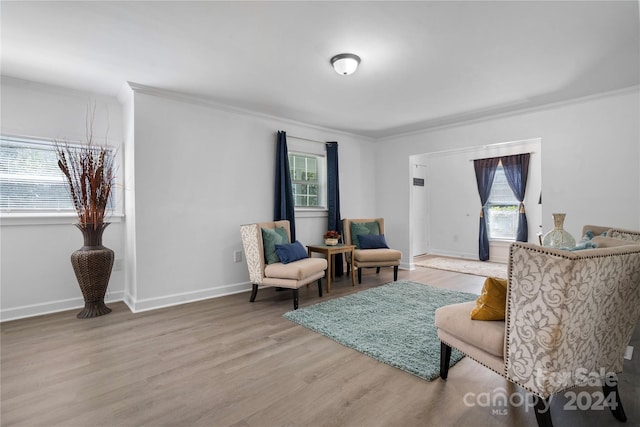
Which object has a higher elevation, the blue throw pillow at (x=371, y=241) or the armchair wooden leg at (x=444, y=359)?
the blue throw pillow at (x=371, y=241)

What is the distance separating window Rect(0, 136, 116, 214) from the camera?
3217 mm

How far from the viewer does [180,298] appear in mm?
3695

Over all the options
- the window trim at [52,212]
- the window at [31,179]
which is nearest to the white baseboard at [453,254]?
the window trim at [52,212]

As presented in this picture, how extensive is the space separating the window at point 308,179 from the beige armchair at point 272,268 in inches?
49.0

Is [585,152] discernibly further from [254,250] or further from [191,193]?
[191,193]

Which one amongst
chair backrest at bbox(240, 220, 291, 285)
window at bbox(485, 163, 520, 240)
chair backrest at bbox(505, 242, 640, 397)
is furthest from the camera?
window at bbox(485, 163, 520, 240)

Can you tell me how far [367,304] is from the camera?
3.61 metres

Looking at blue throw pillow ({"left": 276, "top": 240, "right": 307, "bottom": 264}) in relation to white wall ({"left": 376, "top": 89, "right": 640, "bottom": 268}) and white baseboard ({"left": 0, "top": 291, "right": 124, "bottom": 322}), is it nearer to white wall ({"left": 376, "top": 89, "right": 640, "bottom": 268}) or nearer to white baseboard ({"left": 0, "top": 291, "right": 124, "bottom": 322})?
white baseboard ({"left": 0, "top": 291, "right": 124, "bottom": 322})

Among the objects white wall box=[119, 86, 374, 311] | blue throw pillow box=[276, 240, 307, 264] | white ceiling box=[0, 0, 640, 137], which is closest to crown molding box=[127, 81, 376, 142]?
white wall box=[119, 86, 374, 311]

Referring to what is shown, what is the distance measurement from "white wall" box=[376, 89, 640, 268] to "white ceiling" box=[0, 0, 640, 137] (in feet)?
0.84

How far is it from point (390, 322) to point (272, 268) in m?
1.40

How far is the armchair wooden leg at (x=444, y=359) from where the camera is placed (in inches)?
79.0

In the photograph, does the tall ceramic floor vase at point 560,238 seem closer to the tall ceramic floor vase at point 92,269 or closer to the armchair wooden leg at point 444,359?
the armchair wooden leg at point 444,359

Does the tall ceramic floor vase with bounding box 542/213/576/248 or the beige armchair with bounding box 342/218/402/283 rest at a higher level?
the tall ceramic floor vase with bounding box 542/213/576/248
